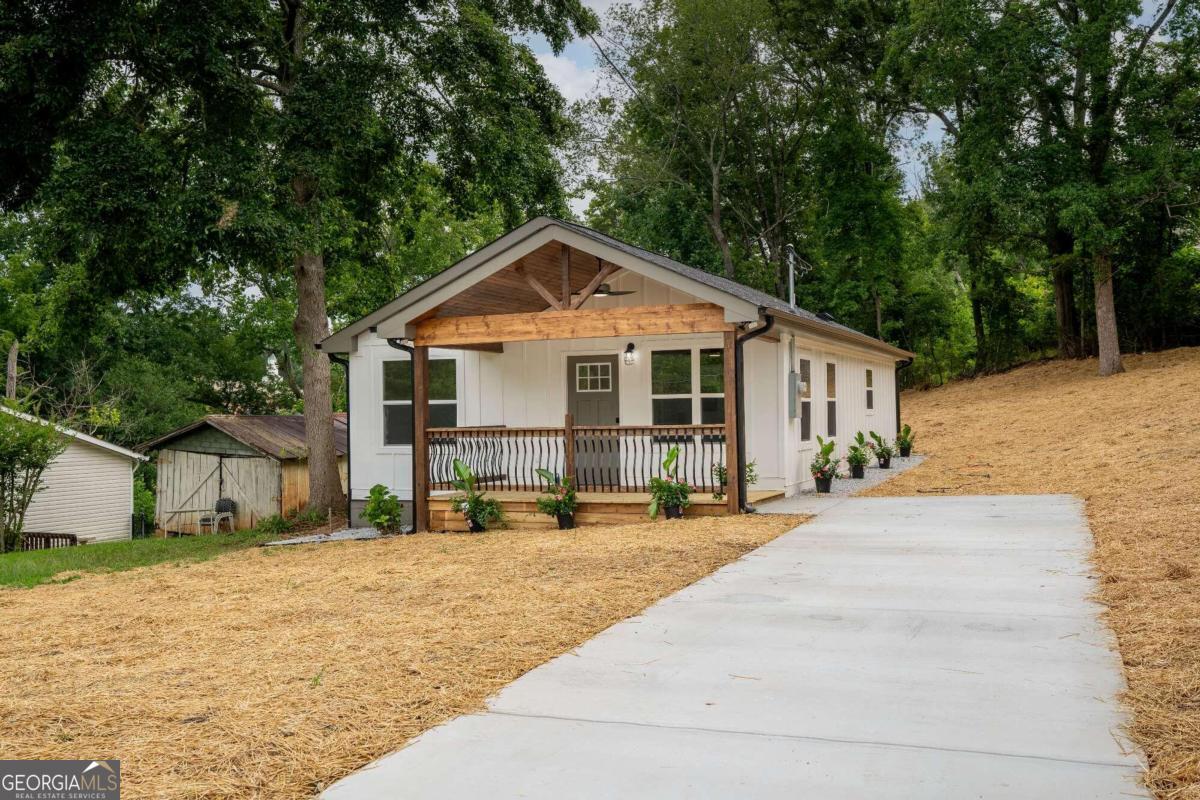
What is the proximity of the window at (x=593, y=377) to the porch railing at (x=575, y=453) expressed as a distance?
763 mm

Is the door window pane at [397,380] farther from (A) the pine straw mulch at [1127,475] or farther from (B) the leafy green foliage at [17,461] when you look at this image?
(B) the leafy green foliage at [17,461]

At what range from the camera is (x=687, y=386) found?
12578 millimetres

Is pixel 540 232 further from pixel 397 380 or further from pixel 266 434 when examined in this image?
pixel 266 434

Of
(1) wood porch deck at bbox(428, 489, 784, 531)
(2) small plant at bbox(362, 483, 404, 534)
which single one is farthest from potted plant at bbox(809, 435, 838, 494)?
(2) small plant at bbox(362, 483, 404, 534)

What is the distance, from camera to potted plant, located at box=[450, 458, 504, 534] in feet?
37.3

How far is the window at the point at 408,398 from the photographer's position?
13.3 m

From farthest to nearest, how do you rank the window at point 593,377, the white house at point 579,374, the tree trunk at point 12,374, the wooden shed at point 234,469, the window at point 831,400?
1. the tree trunk at point 12,374
2. the wooden shed at point 234,469
3. the window at point 831,400
4. the window at point 593,377
5. the white house at point 579,374

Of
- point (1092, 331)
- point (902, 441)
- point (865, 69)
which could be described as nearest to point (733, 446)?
point (902, 441)

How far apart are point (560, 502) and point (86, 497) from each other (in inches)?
749

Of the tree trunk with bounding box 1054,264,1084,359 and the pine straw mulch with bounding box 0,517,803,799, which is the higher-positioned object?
the tree trunk with bounding box 1054,264,1084,359

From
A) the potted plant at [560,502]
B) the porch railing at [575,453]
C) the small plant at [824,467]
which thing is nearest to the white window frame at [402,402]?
the porch railing at [575,453]

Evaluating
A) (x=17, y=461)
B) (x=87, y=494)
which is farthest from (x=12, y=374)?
(x=17, y=461)

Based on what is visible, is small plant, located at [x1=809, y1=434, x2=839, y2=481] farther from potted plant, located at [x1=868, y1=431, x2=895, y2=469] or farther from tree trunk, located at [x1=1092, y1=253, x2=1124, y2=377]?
tree trunk, located at [x1=1092, y1=253, x2=1124, y2=377]

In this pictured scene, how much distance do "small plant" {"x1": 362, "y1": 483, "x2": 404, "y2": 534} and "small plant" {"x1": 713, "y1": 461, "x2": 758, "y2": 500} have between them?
4415mm
